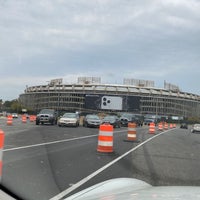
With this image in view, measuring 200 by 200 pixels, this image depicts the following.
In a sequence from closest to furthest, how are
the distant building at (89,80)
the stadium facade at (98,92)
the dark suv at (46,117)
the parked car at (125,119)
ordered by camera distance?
the dark suv at (46,117) < the parked car at (125,119) < the stadium facade at (98,92) < the distant building at (89,80)

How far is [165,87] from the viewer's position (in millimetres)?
177250

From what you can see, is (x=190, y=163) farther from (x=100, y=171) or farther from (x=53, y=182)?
(x=53, y=182)

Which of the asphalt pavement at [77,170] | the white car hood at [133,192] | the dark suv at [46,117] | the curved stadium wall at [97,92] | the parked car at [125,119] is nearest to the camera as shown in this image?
the white car hood at [133,192]

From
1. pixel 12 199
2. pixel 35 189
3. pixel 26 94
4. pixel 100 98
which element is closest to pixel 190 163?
pixel 35 189

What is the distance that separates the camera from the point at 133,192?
4246 millimetres

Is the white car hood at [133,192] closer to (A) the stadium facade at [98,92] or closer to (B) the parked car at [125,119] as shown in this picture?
(B) the parked car at [125,119]

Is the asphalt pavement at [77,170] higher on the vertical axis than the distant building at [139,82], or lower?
lower

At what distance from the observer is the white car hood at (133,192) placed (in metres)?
3.78

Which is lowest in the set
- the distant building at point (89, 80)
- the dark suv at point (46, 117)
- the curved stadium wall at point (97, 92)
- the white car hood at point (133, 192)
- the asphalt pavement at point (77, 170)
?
the asphalt pavement at point (77, 170)

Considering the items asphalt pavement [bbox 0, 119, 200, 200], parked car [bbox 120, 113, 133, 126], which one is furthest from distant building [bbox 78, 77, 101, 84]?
Answer: asphalt pavement [bbox 0, 119, 200, 200]

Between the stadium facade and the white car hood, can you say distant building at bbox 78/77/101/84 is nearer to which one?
the stadium facade

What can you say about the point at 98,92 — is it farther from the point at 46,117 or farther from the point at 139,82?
the point at 46,117

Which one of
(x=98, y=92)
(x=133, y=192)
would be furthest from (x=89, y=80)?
(x=133, y=192)

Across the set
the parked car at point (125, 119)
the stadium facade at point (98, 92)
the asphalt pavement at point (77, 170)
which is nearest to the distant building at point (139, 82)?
the stadium facade at point (98, 92)
